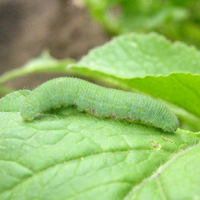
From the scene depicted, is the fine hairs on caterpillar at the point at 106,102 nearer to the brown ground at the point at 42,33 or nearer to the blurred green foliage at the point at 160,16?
the blurred green foliage at the point at 160,16

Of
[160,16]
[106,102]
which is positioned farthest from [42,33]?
[106,102]

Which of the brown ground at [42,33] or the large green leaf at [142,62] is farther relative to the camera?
the brown ground at [42,33]

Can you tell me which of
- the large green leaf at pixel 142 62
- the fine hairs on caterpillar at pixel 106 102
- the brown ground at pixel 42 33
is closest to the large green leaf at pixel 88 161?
the fine hairs on caterpillar at pixel 106 102

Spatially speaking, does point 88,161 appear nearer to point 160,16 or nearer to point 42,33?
point 160,16

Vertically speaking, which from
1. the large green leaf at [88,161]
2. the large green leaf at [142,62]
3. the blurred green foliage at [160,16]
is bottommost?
the large green leaf at [88,161]

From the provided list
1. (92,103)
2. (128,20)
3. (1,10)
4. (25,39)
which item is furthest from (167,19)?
(1,10)
